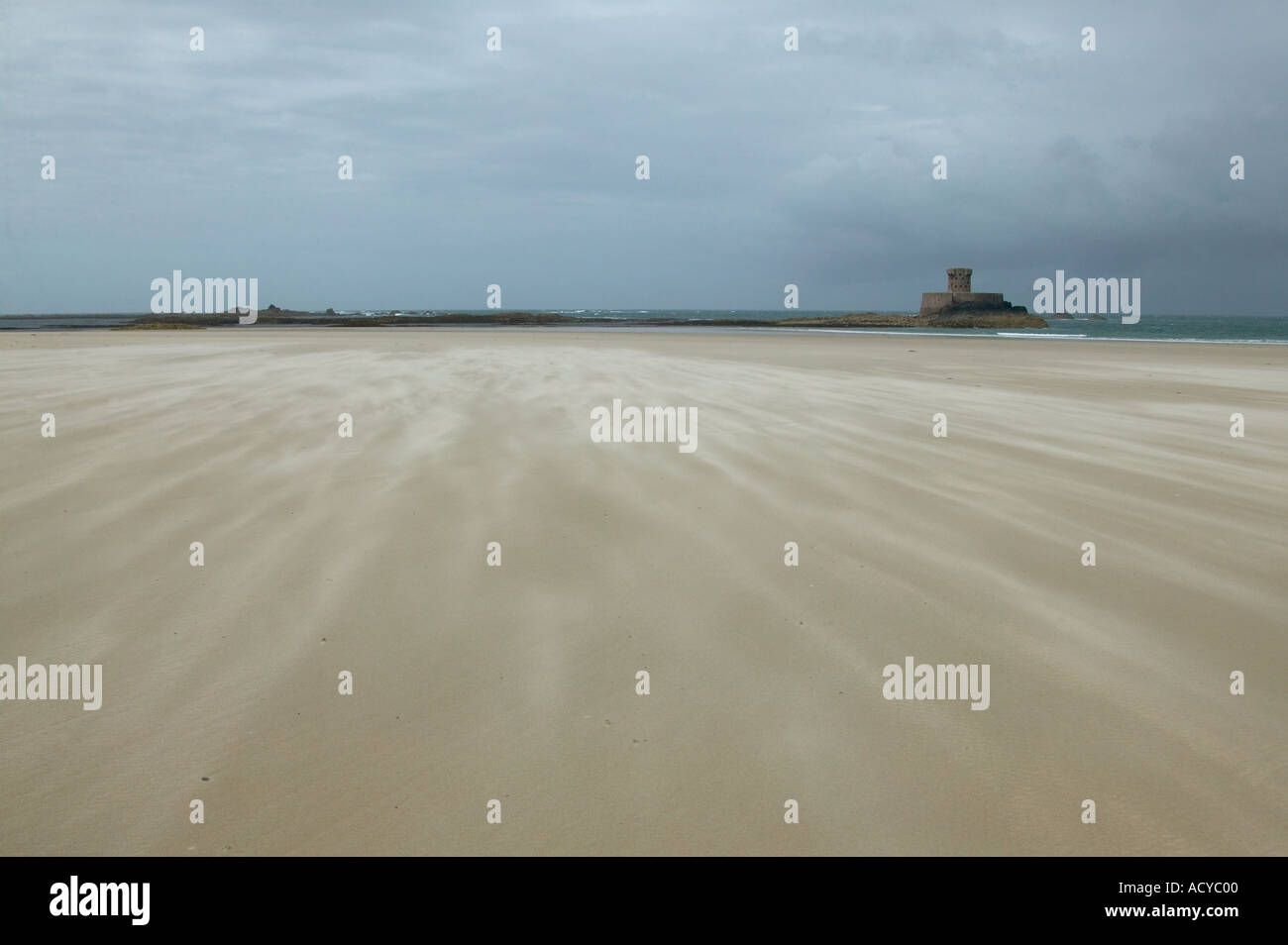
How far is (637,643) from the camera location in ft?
12.4

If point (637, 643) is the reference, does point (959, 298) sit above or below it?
above

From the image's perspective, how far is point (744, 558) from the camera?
4.90m

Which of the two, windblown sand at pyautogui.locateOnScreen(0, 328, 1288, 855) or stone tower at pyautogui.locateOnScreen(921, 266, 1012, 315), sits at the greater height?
stone tower at pyautogui.locateOnScreen(921, 266, 1012, 315)

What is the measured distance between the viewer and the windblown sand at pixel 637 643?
8.46 ft

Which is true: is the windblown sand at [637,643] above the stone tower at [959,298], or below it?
below

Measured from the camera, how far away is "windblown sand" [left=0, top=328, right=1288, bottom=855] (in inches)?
102

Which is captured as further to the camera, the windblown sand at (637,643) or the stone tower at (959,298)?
the stone tower at (959,298)

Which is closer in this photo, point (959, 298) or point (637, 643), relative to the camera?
point (637, 643)

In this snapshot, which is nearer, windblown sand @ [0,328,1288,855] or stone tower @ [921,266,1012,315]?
windblown sand @ [0,328,1288,855]
